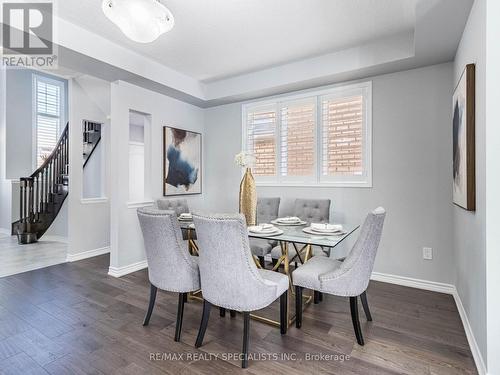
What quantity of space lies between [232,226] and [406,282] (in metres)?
2.55

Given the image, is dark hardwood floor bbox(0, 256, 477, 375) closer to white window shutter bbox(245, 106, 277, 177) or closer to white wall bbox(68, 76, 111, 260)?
white wall bbox(68, 76, 111, 260)

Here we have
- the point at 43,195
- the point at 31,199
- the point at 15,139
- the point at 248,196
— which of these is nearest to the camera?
the point at 248,196

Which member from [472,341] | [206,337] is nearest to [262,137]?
[206,337]

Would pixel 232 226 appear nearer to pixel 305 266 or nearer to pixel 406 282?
pixel 305 266

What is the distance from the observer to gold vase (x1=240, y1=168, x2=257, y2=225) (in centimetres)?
261

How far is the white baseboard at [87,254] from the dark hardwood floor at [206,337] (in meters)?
1.11

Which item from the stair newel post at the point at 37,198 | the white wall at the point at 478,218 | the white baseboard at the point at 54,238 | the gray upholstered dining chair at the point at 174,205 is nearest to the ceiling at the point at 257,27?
the white wall at the point at 478,218

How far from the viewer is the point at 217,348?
6.55 feet

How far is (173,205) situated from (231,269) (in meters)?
2.07

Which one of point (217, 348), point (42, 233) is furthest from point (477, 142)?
point (42, 233)

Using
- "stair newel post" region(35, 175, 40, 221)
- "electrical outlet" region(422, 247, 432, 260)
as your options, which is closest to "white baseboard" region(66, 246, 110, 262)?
"stair newel post" region(35, 175, 40, 221)

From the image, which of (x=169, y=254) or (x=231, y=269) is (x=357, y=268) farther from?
(x=169, y=254)

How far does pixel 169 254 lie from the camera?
2.05 m

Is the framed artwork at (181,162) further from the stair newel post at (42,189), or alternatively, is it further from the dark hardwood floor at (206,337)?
the stair newel post at (42,189)
